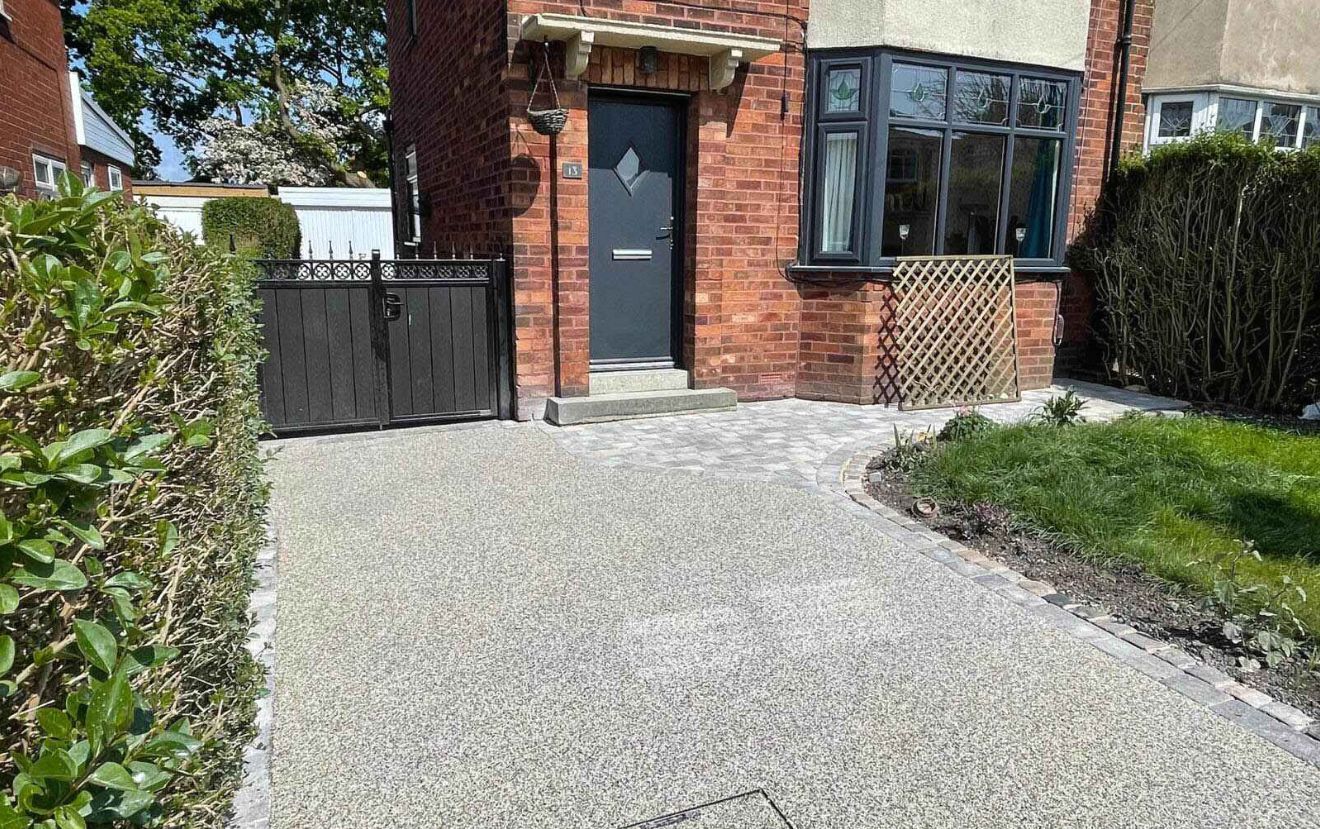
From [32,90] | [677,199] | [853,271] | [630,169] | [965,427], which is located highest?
[32,90]

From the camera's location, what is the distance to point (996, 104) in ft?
26.3

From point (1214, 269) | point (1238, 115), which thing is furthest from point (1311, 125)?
point (1214, 269)

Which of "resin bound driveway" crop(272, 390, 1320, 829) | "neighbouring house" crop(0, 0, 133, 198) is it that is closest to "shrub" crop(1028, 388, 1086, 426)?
"resin bound driveway" crop(272, 390, 1320, 829)

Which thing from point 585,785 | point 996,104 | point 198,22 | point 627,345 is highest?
point 198,22

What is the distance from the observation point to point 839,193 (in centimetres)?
780

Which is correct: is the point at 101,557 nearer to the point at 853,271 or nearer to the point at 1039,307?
the point at 853,271

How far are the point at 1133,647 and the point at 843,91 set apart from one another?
18.5ft

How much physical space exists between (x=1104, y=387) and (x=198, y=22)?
3527cm

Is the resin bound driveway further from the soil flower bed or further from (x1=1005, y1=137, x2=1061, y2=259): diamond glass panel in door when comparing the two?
(x1=1005, y1=137, x2=1061, y2=259): diamond glass panel in door

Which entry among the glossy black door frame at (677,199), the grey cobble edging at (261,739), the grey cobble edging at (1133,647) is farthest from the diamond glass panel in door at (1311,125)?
the grey cobble edging at (261,739)

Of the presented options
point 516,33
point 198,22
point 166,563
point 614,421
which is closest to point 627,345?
point 614,421

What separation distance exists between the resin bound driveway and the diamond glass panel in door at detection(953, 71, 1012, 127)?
4820mm

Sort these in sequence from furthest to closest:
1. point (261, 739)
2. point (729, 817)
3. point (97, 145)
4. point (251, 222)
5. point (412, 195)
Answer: point (251, 222) → point (97, 145) → point (412, 195) → point (261, 739) → point (729, 817)

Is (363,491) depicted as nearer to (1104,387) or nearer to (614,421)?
(614,421)
